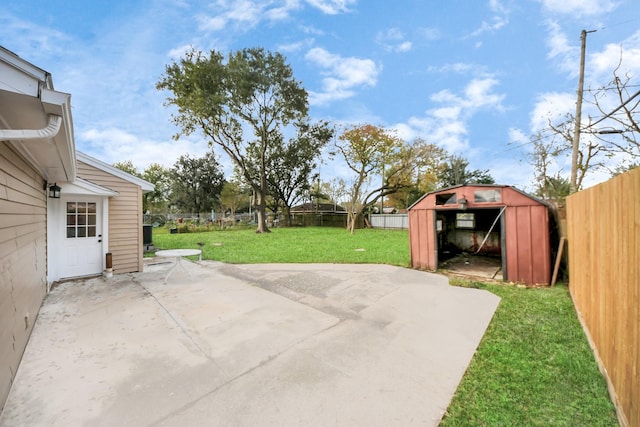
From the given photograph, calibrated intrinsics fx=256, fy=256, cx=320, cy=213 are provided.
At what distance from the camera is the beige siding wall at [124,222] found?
19.1ft

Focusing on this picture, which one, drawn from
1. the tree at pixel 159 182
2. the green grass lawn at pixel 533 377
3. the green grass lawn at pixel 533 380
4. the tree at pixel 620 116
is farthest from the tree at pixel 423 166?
the tree at pixel 159 182

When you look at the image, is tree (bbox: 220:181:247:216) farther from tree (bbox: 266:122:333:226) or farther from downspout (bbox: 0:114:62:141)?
downspout (bbox: 0:114:62:141)

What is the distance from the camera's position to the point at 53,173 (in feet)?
14.0

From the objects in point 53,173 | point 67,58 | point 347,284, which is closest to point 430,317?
point 347,284

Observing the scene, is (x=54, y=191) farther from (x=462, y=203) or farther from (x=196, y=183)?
(x=196, y=183)

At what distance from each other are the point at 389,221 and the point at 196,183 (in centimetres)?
2170

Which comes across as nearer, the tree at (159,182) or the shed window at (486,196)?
the shed window at (486,196)

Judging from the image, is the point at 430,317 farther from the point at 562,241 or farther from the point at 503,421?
the point at 562,241

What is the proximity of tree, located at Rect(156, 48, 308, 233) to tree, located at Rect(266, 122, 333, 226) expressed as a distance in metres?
3.71

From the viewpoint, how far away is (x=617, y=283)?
1.88m

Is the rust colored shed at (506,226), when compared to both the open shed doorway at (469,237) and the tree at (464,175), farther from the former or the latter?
the tree at (464,175)

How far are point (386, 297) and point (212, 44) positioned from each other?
56.1 feet

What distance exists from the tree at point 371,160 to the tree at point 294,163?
3.40 meters

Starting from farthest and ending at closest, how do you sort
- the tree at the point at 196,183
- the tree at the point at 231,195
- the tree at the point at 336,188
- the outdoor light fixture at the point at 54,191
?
the tree at the point at 196,183 < the tree at the point at 231,195 < the tree at the point at 336,188 < the outdoor light fixture at the point at 54,191
